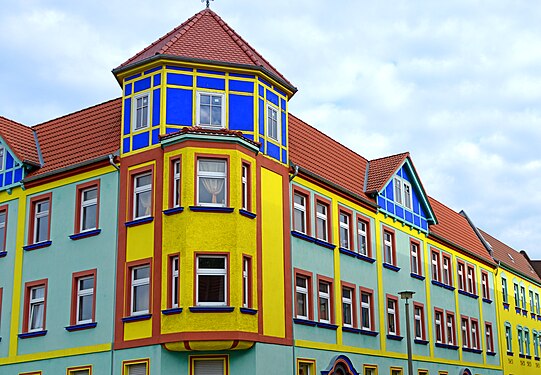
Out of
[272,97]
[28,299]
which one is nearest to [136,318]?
[28,299]

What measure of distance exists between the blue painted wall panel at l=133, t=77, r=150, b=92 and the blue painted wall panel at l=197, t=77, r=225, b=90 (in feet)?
6.00

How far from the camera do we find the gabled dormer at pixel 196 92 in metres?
28.5

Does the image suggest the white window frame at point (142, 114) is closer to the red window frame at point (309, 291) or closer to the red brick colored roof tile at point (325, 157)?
the red brick colored roof tile at point (325, 157)

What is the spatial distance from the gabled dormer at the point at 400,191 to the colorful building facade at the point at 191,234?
118cm

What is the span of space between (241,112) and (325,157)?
26.6ft

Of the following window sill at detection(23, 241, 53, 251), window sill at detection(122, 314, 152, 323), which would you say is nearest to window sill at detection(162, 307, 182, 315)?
window sill at detection(122, 314, 152, 323)

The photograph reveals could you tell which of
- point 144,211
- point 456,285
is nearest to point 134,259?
point 144,211

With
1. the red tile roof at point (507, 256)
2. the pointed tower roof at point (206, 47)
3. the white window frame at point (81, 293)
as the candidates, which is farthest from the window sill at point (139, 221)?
the red tile roof at point (507, 256)

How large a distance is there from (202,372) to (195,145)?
722cm

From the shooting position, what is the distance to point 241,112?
28922 millimetres

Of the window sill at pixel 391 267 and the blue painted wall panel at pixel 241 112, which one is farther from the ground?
the blue painted wall panel at pixel 241 112

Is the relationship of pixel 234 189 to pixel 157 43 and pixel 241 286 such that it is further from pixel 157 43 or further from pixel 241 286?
pixel 157 43

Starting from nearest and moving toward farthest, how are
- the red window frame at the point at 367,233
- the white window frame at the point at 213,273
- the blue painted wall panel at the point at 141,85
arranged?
the white window frame at the point at 213,273 < the blue painted wall panel at the point at 141,85 < the red window frame at the point at 367,233

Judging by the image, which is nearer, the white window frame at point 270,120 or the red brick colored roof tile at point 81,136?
the white window frame at point 270,120
